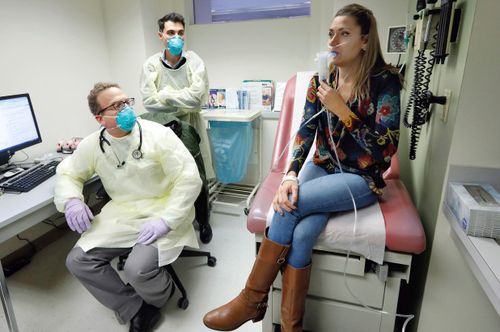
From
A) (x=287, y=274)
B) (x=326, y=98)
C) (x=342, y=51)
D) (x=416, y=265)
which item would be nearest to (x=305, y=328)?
(x=287, y=274)

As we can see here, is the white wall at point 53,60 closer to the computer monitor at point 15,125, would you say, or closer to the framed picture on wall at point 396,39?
the computer monitor at point 15,125

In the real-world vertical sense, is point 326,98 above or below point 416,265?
above

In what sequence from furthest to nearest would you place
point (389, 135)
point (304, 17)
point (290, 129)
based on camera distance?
point (304, 17) < point (290, 129) < point (389, 135)

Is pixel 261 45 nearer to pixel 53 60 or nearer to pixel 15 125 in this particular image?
Answer: pixel 53 60

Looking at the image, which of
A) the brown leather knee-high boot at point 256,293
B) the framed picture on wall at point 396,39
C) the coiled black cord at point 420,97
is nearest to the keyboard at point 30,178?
the brown leather knee-high boot at point 256,293

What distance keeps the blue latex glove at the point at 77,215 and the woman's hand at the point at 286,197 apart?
35.1 inches

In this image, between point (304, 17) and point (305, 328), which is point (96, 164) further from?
point (304, 17)

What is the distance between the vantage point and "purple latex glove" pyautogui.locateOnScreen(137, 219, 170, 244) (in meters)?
1.44

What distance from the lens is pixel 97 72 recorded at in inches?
106

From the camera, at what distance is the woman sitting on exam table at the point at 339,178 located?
1.15m

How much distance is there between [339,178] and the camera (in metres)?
1.20

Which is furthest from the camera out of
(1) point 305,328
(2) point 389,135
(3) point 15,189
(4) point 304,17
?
(4) point 304,17

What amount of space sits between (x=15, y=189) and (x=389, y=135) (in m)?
1.69

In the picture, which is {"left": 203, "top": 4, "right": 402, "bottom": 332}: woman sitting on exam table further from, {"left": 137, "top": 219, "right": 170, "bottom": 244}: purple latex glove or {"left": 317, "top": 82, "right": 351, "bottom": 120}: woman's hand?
{"left": 137, "top": 219, "right": 170, "bottom": 244}: purple latex glove
